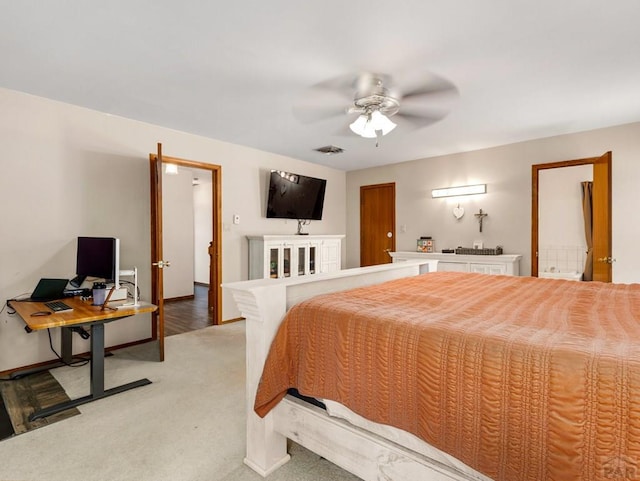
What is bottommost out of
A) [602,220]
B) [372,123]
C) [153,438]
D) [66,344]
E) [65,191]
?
[153,438]

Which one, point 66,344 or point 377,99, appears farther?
point 66,344

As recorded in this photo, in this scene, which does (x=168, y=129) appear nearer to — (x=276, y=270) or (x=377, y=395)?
(x=276, y=270)

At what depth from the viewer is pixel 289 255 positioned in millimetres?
4828

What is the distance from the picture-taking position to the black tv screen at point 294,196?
4.89 meters

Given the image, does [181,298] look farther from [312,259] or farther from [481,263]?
[481,263]

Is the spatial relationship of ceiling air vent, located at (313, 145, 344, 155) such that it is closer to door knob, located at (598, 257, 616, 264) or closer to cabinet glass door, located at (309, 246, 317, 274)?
cabinet glass door, located at (309, 246, 317, 274)

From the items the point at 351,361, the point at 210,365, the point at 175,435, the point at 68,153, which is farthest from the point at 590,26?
the point at 68,153

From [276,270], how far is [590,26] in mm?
3845

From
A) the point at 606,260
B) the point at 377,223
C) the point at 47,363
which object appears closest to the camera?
the point at 47,363

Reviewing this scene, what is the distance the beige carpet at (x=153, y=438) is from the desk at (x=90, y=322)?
0.08 m

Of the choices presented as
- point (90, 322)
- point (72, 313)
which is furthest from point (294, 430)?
point (72, 313)

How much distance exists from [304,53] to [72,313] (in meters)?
2.35

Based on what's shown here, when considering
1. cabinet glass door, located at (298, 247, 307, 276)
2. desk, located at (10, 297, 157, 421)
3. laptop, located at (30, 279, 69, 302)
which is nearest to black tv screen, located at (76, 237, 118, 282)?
laptop, located at (30, 279, 69, 302)

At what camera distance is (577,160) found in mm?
3928
